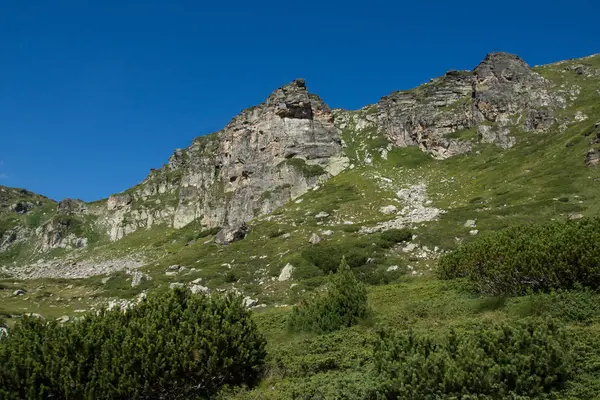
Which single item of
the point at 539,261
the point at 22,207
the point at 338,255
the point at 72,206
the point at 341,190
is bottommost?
the point at 539,261

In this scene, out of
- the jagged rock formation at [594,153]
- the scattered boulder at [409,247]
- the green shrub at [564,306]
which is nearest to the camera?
the green shrub at [564,306]

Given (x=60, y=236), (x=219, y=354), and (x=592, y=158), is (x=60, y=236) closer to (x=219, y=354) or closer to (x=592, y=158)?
(x=592, y=158)

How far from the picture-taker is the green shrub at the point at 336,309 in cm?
1573

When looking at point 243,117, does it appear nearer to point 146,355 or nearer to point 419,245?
point 419,245

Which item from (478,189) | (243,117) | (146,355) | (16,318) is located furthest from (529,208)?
(243,117)

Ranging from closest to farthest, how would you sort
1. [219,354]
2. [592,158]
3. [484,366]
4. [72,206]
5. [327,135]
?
[484,366], [219,354], [592,158], [327,135], [72,206]

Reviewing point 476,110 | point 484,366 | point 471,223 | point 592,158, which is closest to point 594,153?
point 592,158

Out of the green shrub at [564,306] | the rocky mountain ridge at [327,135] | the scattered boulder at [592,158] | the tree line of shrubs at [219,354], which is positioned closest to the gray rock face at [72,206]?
the rocky mountain ridge at [327,135]

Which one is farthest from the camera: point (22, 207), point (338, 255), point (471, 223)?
point (22, 207)

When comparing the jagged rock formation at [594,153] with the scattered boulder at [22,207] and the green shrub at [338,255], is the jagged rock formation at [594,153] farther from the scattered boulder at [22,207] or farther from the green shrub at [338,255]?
the scattered boulder at [22,207]

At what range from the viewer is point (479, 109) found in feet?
282

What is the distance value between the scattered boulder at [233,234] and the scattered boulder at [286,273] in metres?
26.3

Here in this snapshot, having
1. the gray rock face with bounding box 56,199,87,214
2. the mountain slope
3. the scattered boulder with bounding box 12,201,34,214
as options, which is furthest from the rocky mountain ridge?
the scattered boulder with bounding box 12,201,34,214

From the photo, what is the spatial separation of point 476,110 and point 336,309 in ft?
268
